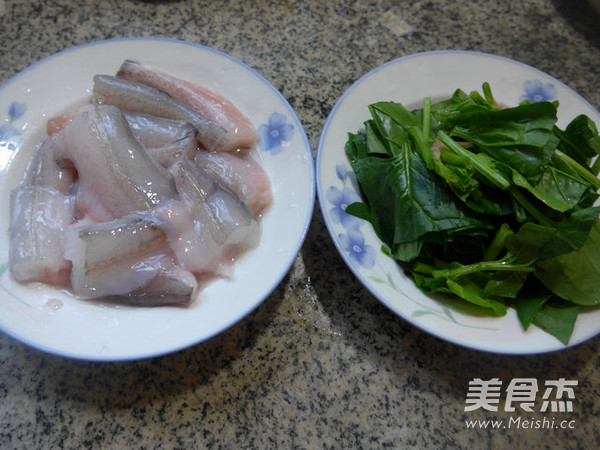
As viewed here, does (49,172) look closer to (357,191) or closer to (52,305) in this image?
(52,305)

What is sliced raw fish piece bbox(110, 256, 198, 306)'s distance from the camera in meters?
1.03

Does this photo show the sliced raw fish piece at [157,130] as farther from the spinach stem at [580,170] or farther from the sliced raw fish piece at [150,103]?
the spinach stem at [580,170]

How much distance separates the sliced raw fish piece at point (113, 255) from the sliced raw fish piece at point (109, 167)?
0.19 feet

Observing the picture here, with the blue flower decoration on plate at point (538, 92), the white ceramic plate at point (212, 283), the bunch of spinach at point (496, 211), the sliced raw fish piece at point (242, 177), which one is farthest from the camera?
the blue flower decoration on plate at point (538, 92)

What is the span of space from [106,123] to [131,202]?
0.73ft

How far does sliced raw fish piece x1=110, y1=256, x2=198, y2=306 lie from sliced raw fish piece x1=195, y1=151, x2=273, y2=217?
0.85 feet

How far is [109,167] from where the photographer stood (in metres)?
1.10

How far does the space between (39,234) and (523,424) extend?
1.26m

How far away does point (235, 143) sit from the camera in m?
1.25

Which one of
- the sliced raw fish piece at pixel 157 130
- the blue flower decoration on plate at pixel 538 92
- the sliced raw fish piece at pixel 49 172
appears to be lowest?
the sliced raw fish piece at pixel 49 172

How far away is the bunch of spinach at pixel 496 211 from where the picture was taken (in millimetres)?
1062

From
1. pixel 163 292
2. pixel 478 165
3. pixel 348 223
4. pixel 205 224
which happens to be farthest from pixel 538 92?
pixel 163 292

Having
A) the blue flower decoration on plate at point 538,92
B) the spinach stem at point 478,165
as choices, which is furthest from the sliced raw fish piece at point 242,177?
the blue flower decoration on plate at point 538,92

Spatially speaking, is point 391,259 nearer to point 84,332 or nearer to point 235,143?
point 235,143
